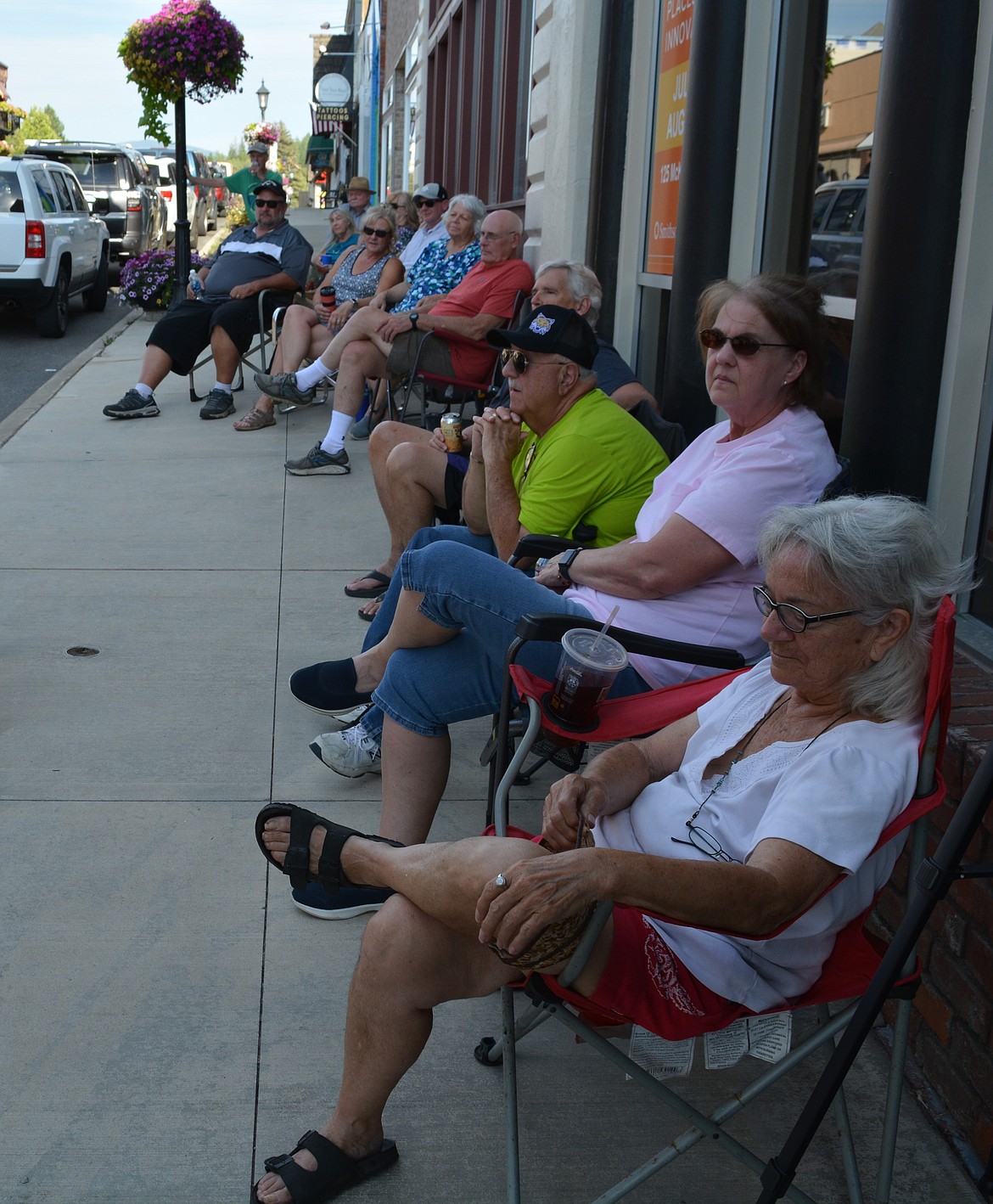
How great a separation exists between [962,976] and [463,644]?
4.36ft

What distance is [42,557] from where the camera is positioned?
19.1ft

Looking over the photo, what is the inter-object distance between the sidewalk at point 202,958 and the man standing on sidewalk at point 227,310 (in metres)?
3.66

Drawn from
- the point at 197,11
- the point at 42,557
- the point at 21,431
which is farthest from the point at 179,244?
the point at 42,557

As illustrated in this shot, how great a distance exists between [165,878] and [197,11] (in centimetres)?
1274

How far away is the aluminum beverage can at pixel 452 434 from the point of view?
14.6 feet

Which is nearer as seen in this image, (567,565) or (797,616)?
(797,616)

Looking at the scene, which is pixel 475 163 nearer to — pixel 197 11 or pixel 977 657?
pixel 197 11

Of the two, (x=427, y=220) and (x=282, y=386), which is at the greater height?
(x=427, y=220)

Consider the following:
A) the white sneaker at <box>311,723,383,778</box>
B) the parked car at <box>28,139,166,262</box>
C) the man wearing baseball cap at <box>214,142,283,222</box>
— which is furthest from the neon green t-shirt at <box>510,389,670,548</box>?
the parked car at <box>28,139,166,262</box>

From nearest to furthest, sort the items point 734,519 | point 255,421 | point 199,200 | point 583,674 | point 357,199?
point 583,674 < point 734,519 < point 255,421 < point 357,199 < point 199,200

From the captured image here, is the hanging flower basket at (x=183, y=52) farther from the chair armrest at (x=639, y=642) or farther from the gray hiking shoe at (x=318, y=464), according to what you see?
the chair armrest at (x=639, y=642)

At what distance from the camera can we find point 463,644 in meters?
3.06

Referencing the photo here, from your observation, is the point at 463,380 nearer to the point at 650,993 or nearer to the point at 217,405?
the point at 217,405

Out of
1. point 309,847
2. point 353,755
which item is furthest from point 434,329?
point 309,847
